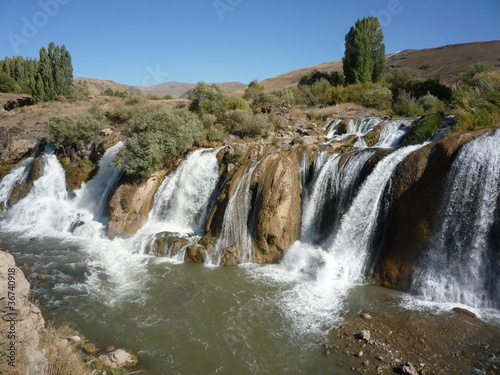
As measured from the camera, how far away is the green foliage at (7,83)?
44.0 metres

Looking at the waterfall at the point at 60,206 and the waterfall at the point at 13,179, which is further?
the waterfall at the point at 13,179

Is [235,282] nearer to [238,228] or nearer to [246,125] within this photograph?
[238,228]

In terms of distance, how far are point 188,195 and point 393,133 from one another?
1098cm

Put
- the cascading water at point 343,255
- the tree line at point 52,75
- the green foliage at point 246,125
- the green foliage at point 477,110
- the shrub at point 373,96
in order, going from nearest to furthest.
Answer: the cascading water at point 343,255
the green foliage at point 477,110
the green foliage at point 246,125
the shrub at point 373,96
the tree line at point 52,75

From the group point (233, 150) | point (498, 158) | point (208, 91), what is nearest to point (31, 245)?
point (233, 150)

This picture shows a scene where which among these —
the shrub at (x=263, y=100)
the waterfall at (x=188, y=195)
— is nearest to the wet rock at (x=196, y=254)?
the waterfall at (x=188, y=195)

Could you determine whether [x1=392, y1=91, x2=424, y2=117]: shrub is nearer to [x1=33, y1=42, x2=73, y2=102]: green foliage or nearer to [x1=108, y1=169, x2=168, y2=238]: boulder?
[x1=108, y1=169, x2=168, y2=238]: boulder

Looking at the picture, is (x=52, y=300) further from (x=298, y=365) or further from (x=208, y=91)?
(x=208, y=91)

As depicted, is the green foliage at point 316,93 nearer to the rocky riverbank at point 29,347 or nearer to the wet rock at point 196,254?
the wet rock at point 196,254

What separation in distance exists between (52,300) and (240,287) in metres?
5.99

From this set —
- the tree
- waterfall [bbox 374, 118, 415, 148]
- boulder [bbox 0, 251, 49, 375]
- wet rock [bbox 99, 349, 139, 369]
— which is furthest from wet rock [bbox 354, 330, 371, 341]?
the tree

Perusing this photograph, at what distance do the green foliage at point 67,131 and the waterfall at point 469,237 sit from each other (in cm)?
2103

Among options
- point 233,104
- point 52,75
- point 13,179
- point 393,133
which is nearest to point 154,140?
point 233,104

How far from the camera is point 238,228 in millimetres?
12531
